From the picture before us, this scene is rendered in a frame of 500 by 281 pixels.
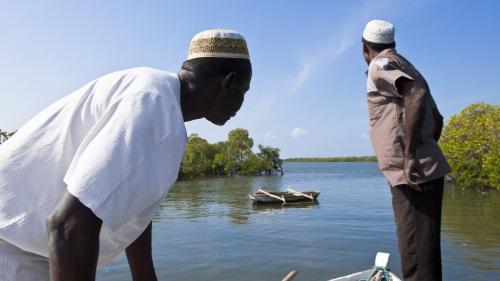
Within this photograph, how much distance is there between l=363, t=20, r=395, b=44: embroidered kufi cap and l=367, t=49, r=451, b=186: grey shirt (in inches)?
4.0

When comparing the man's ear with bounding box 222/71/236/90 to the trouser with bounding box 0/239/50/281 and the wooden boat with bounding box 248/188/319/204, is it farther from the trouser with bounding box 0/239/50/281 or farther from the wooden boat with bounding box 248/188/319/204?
the wooden boat with bounding box 248/188/319/204

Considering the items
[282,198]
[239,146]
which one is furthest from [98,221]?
[239,146]

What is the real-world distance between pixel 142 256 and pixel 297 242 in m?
12.5

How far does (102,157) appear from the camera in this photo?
0.89 m

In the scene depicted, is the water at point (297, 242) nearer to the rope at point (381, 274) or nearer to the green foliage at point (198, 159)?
the rope at point (381, 274)

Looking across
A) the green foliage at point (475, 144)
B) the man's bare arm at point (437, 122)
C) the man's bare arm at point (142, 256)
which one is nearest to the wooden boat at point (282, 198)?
the green foliage at point (475, 144)

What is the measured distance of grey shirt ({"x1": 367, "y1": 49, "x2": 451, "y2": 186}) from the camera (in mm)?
2750

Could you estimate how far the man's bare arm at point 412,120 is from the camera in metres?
2.68

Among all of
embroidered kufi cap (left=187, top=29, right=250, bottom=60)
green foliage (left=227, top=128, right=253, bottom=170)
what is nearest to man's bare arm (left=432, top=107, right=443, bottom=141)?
embroidered kufi cap (left=187, top=29, right=250, bottom=60)

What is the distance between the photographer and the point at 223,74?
4.06 feet

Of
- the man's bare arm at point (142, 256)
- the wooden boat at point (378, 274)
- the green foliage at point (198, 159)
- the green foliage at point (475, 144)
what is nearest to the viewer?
the man's bare arm at point (142, 256)

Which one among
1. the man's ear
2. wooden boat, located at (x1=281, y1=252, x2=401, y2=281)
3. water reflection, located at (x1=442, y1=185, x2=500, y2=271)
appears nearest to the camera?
the man's ear

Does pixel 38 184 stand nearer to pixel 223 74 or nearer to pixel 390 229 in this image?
pixel 223 74

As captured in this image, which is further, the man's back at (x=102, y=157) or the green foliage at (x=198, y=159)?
the green foliage at (x=198, y=159)
